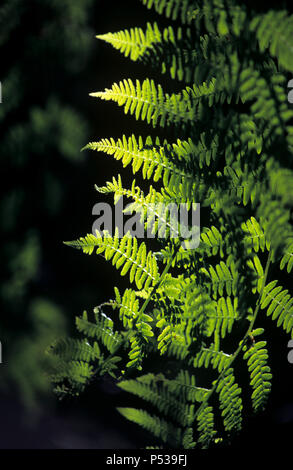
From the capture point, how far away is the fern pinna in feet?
1.72

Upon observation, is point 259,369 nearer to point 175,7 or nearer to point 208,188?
point 208,188

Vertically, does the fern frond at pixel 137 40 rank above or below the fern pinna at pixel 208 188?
above

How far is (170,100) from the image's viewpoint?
0.60 meters

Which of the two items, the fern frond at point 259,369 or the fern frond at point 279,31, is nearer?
the fern frond at point 279,31

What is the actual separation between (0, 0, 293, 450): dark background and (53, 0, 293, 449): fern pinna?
13.1 inches

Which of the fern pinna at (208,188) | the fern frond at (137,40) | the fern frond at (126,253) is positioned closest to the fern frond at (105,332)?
the fern pinna at (208,188)

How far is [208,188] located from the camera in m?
0.62

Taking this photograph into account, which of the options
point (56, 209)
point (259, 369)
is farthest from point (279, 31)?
point (56, 209)

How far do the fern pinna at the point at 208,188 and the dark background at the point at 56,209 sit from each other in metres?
0.33

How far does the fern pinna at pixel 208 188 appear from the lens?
0.52 meters

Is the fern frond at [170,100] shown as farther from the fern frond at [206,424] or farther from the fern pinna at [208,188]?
the fern frond at [206,424]

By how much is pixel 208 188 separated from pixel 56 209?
0.96m
